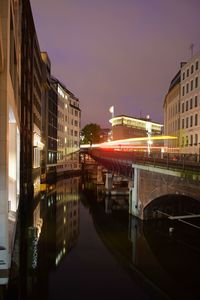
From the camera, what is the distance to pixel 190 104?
52375 millimetres

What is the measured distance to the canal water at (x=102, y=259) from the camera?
1791 centimetres

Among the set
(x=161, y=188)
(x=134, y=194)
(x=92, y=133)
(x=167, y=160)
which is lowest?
(x=134, y=194)

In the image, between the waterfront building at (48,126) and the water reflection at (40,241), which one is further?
the waterfront building at (48,126)

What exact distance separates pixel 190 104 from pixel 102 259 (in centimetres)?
3710

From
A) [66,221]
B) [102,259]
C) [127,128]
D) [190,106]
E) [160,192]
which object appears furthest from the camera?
[127,128]

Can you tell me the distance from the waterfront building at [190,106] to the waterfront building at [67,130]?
4402 centimetres

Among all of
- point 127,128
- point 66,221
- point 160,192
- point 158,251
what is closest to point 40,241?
point 66,221

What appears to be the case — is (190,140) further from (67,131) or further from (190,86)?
(67,131)

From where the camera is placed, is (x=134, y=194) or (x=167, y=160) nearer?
(x=167, y=160)

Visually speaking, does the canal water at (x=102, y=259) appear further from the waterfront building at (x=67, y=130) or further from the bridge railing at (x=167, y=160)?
the waterfront building at (x=67, y=130)

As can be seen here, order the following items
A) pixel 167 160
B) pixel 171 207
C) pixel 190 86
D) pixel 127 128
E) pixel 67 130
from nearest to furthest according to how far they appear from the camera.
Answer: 1. pixel 167 160
2. pixel 171 207
3. pixel 190 86
4. pixel 67 130
5. pixel 127 128

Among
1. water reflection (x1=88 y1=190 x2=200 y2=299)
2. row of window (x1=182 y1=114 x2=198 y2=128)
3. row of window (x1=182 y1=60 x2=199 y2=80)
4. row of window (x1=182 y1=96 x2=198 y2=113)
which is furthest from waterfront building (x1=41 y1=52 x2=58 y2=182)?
water reflection (x1=88 y1=190 x2=200 y2=299)

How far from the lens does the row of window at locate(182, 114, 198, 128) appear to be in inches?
1948

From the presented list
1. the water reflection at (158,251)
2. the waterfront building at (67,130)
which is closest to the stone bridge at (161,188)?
the water reflection at (158,251)
